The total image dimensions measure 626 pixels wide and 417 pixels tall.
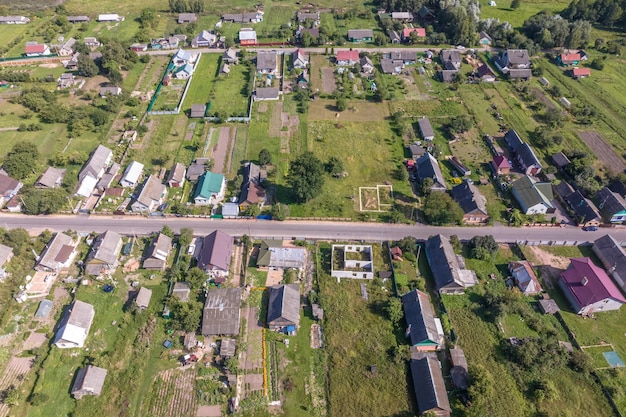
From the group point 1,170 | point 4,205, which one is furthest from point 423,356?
point 1,170

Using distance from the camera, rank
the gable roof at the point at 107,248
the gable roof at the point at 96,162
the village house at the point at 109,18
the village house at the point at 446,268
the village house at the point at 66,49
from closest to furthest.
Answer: the village house at the point at 446,268
the gable roof at the point at 107,248
the gable roof at the point at 96,162
the village house at the point at 66,49
the village house at the point at 109,18

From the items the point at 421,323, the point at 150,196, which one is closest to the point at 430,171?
the point at 421,323

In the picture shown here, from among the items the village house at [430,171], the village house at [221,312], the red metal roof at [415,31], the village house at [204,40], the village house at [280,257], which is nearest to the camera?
the village house at [221,312]

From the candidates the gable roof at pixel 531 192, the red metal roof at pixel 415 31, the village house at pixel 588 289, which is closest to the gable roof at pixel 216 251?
the village house at pixel 588 289

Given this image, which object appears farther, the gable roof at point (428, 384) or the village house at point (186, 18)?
the village house at point (186, 18)

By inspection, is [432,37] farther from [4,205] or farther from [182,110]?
[4,205]

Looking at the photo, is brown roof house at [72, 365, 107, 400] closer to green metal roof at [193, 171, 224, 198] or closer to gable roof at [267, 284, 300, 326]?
gable roof at [267, 284, 300, 326]

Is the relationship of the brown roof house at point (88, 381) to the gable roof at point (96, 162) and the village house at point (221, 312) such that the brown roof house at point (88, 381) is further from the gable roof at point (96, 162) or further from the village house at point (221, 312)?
the gable roof at point (96, 162)
